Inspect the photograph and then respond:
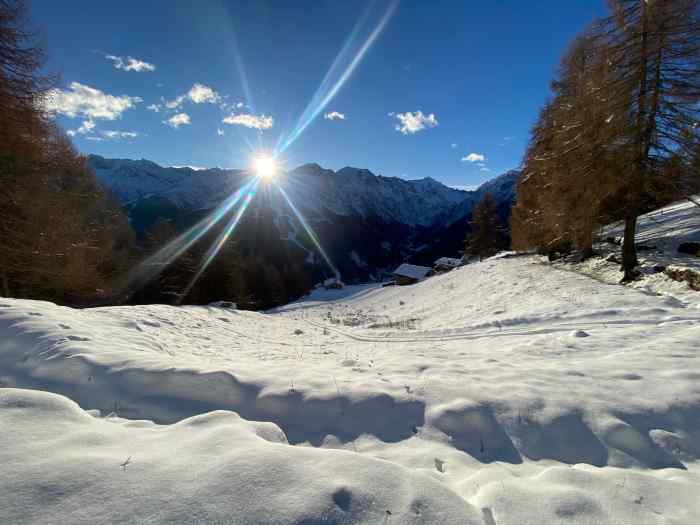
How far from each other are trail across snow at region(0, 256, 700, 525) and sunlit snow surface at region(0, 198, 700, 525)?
0.02 meters

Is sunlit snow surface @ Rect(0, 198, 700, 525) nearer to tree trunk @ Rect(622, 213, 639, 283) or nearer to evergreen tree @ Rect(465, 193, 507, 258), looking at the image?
tree trunk @ Rect(622, 213, 639, 283)

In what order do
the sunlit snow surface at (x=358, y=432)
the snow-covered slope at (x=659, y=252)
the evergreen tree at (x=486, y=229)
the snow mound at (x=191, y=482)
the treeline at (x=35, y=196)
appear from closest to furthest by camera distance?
1. the snow mound at (x=191, y=482)
2. the sunlit snow surface at (x=358, y=432)
3. the snow-covered slope at (x=659, y=252)
4. the treeline at (x=35, y=196)
5. the evergreen tree at (x=486, y=229)

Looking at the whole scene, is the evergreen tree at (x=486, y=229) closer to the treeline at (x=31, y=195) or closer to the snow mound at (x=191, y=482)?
the treeline at (x=31, y=195)

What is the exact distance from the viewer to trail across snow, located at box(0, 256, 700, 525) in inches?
76.2

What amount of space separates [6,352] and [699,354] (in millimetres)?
10961

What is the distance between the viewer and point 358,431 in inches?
140

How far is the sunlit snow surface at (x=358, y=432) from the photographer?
193cm

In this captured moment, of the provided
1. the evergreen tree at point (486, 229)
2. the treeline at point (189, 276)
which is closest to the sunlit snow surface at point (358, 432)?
the treeline at point (189, 276)

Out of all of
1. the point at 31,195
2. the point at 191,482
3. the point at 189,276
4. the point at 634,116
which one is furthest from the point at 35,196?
the point at 634,116

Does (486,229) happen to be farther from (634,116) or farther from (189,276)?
(189,276)

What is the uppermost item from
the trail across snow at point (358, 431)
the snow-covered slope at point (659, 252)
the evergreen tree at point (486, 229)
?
the evergreen tree at point (486, 229)

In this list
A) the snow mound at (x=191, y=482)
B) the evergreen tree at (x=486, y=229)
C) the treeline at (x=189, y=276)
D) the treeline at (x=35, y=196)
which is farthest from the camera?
the evergreen tree at (x=486, y=229)

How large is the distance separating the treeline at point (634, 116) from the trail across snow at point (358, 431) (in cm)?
568

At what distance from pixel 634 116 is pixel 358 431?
1376 centimetres
